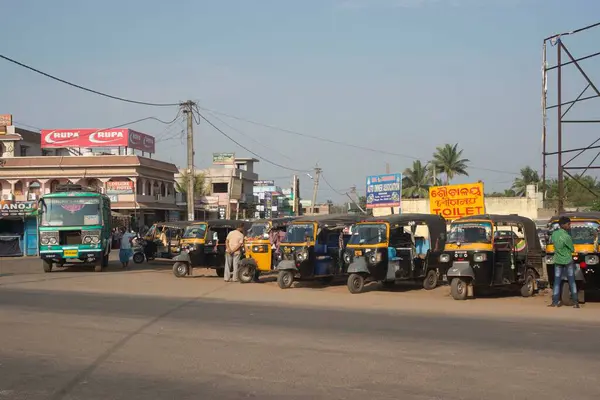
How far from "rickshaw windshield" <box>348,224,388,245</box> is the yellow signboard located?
5973 millimetres

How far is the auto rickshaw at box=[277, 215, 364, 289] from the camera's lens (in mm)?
18516

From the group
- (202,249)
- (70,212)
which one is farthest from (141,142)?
(202,249)

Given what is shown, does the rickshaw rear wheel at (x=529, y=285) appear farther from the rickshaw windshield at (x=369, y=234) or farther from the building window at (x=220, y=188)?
the building window at (x=220, y=188)

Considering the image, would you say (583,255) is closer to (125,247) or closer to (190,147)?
(125,247)

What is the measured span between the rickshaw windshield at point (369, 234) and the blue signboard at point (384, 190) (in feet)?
41.9

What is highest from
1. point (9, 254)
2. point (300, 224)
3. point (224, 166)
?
point (224, 166)

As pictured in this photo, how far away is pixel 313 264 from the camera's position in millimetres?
18719

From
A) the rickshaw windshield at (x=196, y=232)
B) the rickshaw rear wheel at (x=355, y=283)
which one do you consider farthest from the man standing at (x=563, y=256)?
the rickshaw windshield at (x=196, y=232)

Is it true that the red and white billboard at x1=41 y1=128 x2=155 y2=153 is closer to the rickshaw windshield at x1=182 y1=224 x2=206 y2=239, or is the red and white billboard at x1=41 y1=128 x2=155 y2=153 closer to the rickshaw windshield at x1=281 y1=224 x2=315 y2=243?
the rickshaw windshield at x1=182 y1=224 x2=206 y2=239

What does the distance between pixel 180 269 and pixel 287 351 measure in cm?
1487

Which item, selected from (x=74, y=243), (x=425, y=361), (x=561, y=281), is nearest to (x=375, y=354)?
(x=425, y=361)

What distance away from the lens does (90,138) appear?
55969 mm

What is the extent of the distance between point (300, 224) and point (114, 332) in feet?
30.7

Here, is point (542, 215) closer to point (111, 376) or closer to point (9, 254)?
point (9, 254)
